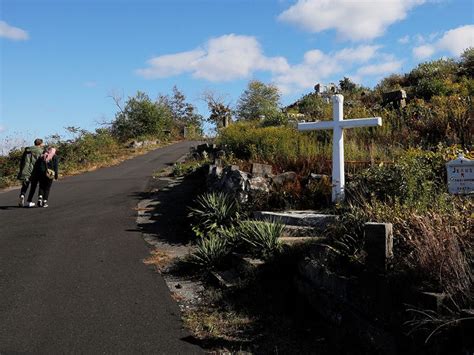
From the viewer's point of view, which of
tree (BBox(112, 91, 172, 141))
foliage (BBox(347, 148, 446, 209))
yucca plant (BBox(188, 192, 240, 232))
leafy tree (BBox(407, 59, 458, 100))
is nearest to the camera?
foliage (BBox(347, 148, 446, 209))

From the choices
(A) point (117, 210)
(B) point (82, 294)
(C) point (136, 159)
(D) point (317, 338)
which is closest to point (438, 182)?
(D) point (317, 338)

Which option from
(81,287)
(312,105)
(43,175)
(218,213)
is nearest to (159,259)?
(218,213)

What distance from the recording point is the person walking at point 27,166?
1379 centimetres

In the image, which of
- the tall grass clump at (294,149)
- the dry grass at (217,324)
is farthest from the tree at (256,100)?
the dry grass at (217,324)

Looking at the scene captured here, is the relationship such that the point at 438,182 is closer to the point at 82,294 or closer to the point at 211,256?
the point at 211,256

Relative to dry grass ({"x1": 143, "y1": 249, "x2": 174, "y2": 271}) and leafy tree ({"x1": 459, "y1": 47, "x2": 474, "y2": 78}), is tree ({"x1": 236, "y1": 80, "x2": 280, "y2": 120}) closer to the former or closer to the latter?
leafy tree ({"x1": 459, "y1": 47, "x2": 474, "y2": 78})

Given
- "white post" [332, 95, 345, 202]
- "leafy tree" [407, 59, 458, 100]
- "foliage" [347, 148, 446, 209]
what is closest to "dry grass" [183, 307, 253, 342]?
"foliage" [347, 148, 446, 209]

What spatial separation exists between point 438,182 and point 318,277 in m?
2.97

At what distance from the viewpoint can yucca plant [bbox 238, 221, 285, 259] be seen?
7.15 metres

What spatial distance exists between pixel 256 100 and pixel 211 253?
A: 81.7 feet

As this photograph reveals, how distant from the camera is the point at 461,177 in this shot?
6789mm

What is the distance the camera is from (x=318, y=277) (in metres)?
5.86

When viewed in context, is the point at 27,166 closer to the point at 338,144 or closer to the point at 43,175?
the point at 43,175

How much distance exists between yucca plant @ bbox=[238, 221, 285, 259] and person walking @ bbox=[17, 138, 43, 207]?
871 centimetres
